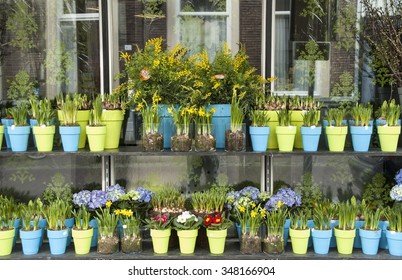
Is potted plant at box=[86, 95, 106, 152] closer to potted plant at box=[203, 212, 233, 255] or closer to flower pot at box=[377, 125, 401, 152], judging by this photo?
potted plant at box=[203, 212, 233, 255]

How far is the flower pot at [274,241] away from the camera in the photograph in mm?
4043

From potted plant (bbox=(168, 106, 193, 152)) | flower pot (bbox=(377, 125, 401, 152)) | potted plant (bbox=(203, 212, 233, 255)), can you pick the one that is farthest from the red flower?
flower pot (bbox=(377, 125, 401, 152))

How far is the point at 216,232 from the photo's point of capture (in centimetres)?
403

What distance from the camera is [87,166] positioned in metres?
4.67

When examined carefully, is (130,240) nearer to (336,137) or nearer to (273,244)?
(273,244)

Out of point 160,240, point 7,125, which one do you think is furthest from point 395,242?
point 7,125

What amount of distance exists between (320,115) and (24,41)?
2.35 m

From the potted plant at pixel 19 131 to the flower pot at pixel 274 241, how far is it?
181cm

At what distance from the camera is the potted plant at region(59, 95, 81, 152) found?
4066mm

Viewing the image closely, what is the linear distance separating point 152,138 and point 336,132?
1277 millimetres
